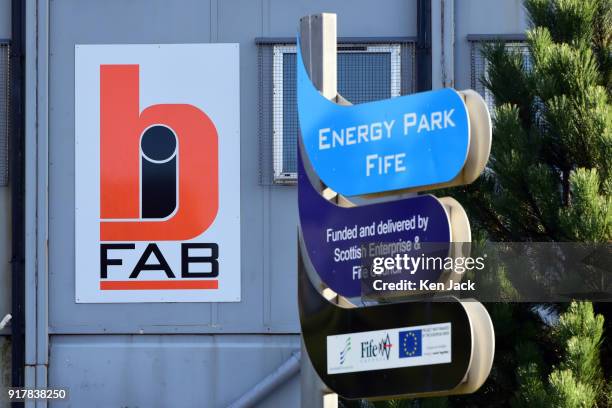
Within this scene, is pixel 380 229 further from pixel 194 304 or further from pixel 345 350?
pixel 194 304

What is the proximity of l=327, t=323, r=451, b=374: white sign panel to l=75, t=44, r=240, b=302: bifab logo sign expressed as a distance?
5.19 metres

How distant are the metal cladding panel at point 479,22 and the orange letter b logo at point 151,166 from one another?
216cm

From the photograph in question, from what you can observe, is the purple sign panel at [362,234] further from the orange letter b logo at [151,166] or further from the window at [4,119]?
the window at [4,119]

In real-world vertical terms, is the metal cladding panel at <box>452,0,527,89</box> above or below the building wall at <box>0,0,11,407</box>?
above

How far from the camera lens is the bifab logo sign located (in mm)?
10344

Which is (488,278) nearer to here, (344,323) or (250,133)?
(344,323)

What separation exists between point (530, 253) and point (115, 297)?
4.65 metres

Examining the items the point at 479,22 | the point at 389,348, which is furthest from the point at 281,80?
the point at 389,348

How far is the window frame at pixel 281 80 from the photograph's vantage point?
410 inches

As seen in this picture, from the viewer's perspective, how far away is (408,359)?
4.84 m

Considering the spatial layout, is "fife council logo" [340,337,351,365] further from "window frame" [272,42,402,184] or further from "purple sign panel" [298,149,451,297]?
"window frame" [272,42,402,184]

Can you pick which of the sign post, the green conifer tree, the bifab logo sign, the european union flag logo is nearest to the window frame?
the bifab logo sign
